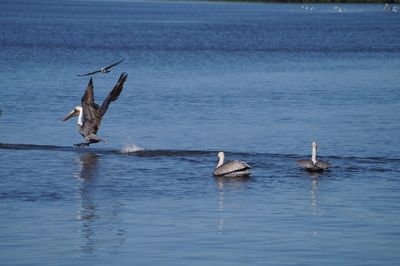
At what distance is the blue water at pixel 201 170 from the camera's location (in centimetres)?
1572

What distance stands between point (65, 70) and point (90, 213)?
34091 millimetres

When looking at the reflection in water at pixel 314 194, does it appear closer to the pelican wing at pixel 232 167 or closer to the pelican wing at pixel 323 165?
the pelican wing at pixel 323 165

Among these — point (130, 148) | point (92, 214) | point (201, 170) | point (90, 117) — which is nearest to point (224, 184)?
point (201, 170)

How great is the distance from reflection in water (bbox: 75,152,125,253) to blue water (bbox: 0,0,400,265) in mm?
32

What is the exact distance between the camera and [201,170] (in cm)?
2219

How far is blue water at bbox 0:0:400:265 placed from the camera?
15719 millimetres

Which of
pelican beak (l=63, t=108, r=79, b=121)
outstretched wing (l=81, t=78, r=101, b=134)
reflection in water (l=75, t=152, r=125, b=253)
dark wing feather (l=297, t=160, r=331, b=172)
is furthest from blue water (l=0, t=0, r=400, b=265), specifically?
Answer: pelican beak (l=63, t=108, r=79, b=121)

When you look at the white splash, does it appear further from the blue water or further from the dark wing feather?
the dark wing feather

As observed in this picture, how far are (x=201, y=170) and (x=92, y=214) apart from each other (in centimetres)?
460

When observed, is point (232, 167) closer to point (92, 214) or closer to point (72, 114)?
point (92, 214)

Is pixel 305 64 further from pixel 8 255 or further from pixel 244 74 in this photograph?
pixel 8 255

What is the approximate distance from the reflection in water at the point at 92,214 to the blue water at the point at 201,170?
0.11ft

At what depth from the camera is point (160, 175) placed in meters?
21.5

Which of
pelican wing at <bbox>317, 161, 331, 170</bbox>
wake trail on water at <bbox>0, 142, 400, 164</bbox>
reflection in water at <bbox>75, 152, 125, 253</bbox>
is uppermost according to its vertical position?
pelican wing at <bbox>317, 161, 331, 170</bbox>
